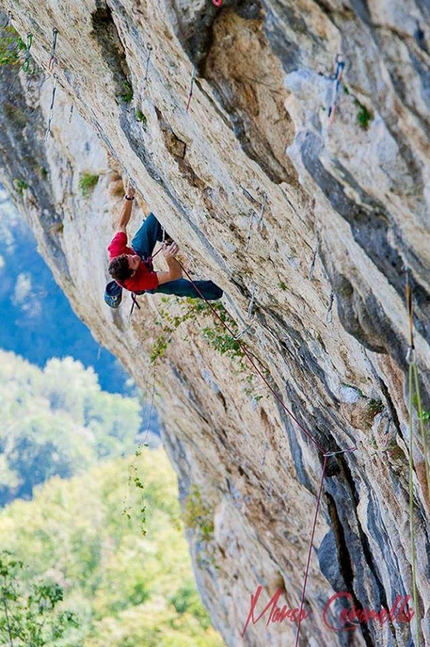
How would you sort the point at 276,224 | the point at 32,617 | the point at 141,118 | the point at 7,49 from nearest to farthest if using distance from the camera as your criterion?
the point at 276,224 < the point at 141,118 < the point at 7,49 < the point at 32,617

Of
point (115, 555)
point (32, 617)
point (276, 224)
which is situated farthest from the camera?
point (115, 555)

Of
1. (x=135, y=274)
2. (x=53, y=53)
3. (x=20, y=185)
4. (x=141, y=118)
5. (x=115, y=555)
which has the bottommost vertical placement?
(x=135, y=274)

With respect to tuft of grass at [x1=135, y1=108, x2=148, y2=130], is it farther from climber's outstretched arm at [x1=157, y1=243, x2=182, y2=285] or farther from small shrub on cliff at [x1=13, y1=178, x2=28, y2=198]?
small shrub on cliff at [x1=13, y1=178, x2=28, y2=198]

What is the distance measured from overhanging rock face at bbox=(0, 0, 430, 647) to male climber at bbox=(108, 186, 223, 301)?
0.69 ft

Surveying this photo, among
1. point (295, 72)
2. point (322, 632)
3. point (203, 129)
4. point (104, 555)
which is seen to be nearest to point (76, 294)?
point (322, 632)

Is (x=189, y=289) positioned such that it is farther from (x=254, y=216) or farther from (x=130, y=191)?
(x=254, y=216)

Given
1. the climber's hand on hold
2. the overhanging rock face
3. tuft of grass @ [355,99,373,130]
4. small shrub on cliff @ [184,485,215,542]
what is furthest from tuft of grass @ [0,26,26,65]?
small shrub on cliff @ [184,485,215,542]

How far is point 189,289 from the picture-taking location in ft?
25.5

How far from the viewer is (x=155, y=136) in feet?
20.2

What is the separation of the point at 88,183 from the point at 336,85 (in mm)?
7856

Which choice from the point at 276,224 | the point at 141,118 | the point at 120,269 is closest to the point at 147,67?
the point at 141,118

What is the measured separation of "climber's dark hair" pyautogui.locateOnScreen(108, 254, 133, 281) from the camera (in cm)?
682

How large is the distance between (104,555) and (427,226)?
35920mm

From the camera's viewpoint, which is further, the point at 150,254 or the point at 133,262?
the point at 150,254
